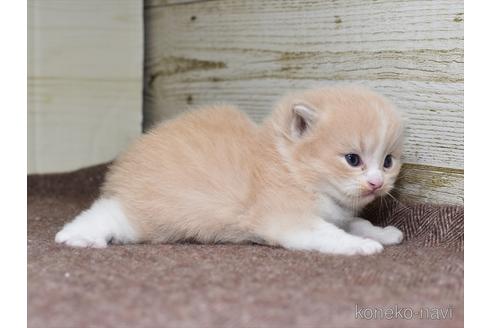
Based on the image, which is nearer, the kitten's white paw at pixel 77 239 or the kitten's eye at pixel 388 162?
the kitten's white paw at pixel 77 239

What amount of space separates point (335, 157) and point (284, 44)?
0.69 meters

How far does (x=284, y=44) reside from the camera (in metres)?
2.48

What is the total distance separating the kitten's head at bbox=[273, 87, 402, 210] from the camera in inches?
75.7

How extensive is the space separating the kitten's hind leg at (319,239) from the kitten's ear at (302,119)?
0.88 ft

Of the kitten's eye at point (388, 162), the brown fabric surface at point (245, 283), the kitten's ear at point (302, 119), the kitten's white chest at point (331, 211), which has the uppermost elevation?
the kitten's ear at point (302, 119)

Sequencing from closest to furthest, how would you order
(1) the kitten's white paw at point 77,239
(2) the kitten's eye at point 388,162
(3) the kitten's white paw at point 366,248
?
(3) the kitten's white paw at point 366,248 < (1) the kitten's white paw at point 77,239 < (2) the kitten's eye at point 388,162

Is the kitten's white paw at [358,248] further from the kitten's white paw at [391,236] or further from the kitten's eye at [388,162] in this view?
the kitten's eye at [388,162]

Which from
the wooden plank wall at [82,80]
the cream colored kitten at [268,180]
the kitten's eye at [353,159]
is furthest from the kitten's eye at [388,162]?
the wooden plank wall at [82,80]

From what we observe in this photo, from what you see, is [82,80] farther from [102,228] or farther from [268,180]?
[268,180]

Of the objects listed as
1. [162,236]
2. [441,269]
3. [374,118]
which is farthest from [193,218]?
[441,269]

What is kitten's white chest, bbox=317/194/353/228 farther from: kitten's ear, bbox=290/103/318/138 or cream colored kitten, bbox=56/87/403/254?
kitten's ear, bbox=290/103/318/138

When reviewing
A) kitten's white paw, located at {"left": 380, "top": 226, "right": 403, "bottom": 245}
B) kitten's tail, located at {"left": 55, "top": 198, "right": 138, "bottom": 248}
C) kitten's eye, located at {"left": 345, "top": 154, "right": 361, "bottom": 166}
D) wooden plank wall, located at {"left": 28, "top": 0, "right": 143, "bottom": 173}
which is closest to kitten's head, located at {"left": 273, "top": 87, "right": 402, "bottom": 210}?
kitten's eye, located at {"left": 345, "top": 154, "right": 361, "bottom": 166}

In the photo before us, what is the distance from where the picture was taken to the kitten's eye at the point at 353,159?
1.94m

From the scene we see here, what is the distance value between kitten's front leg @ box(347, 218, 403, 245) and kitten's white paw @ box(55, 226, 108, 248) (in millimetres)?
746
